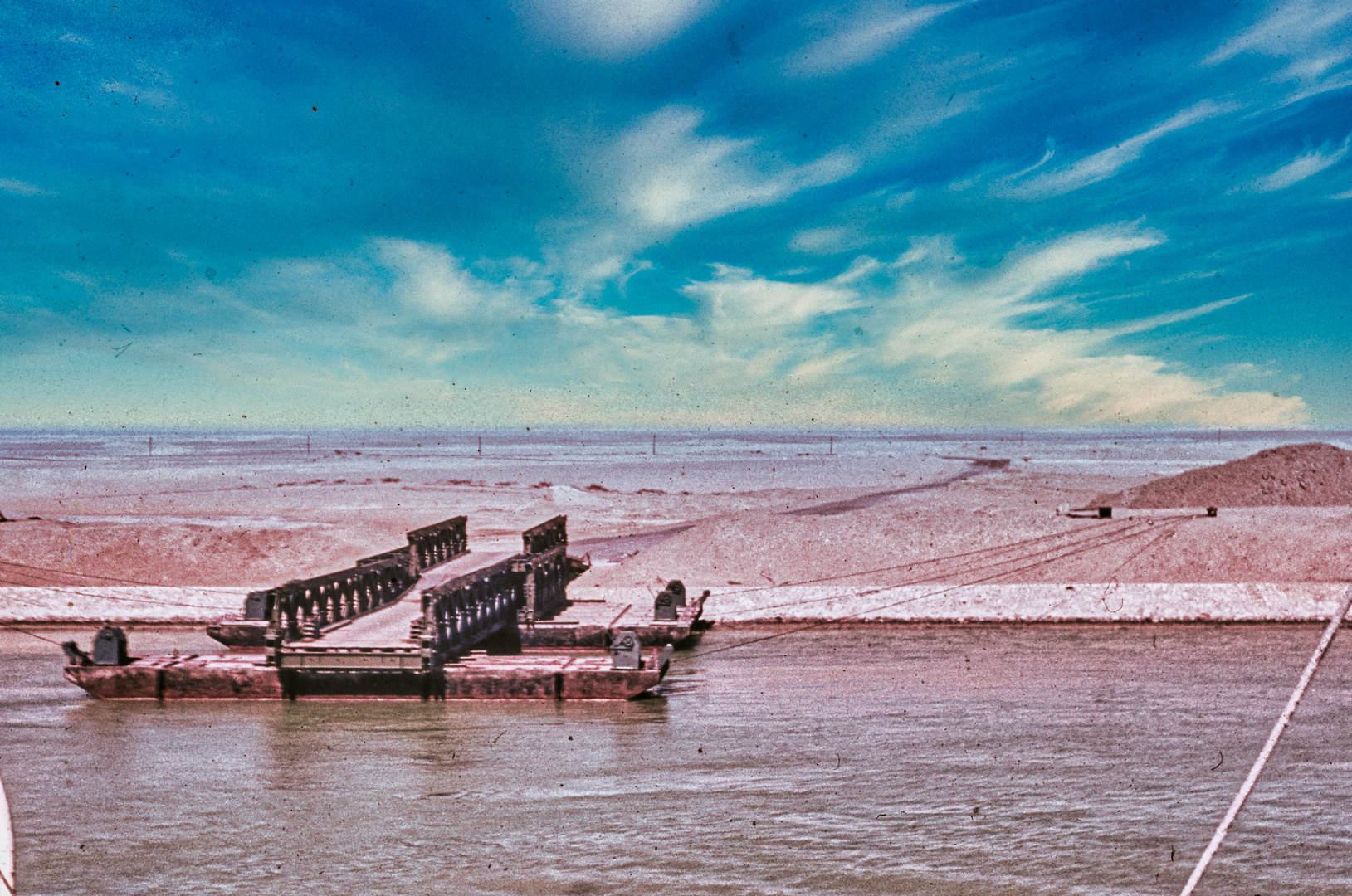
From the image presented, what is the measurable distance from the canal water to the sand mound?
85.4 ft

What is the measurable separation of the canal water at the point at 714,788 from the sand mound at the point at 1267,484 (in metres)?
26.0

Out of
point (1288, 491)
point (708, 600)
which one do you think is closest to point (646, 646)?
point (708, 600)

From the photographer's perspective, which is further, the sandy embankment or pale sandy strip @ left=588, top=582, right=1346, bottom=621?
the sandy embankment

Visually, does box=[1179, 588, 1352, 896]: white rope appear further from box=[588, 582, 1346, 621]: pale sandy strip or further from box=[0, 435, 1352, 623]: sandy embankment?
box=[0, 435, 1352, 623]: sandy embankment

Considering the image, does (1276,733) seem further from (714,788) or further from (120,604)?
(120,604)

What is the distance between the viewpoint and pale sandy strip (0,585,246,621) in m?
27.7

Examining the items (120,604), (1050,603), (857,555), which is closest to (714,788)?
(1050,603)

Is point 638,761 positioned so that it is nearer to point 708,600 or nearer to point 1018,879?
point 1018,879

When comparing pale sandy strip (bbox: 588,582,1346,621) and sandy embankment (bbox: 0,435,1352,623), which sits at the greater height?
sandy embankment (bbox: 0,435,1352,623)

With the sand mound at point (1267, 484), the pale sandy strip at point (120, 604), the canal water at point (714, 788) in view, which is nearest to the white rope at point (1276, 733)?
the canal water at point (714, 788)

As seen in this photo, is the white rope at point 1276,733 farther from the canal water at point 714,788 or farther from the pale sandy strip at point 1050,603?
the pale sandy strip at point 1050,603

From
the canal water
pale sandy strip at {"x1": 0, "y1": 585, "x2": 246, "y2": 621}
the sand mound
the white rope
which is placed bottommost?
the canal water

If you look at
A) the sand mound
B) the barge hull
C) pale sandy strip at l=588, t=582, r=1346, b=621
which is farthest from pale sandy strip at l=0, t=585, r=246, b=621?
the sand mound

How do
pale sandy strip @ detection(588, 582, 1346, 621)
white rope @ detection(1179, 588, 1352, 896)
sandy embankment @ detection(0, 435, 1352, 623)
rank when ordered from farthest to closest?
sandy embankment @ detection(0, 435, 1352, 623)
pale sandy strip @ detection(588, 582, 1346, 621)
white rope @ detection(1179, 588, 1352, 896)
